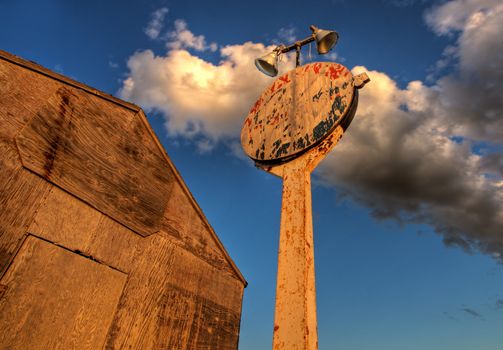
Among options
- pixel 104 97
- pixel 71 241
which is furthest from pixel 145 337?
pixel 104 97

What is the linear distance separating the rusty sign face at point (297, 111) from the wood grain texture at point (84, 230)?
1683 millimetres

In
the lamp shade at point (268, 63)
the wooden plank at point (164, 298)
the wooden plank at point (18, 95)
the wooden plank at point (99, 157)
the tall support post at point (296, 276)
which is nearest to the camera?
the tall support post at point (296, 276)

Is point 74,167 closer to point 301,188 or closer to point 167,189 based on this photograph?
point 167,189

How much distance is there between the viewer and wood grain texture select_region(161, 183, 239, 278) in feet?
11.3

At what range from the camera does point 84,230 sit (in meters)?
2.58

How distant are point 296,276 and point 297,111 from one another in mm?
1910

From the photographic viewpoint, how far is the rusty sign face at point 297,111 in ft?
9.76

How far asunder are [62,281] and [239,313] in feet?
8.85

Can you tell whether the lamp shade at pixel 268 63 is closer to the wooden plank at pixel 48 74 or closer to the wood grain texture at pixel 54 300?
the wooden plank at pixel 48 74

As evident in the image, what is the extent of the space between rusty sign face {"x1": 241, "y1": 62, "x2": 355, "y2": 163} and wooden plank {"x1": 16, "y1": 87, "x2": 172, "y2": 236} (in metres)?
1.25

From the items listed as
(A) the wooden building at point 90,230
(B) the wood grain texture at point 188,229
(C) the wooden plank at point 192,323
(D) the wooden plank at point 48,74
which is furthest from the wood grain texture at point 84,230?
(D) the wooden plank at point 48,74

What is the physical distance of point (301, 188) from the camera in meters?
2.61

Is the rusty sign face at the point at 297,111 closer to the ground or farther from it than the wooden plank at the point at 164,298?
farther from it

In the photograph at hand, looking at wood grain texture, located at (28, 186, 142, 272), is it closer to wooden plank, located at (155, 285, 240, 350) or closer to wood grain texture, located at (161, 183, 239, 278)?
wood grain texture, located at (161, 183, 239, 278)
